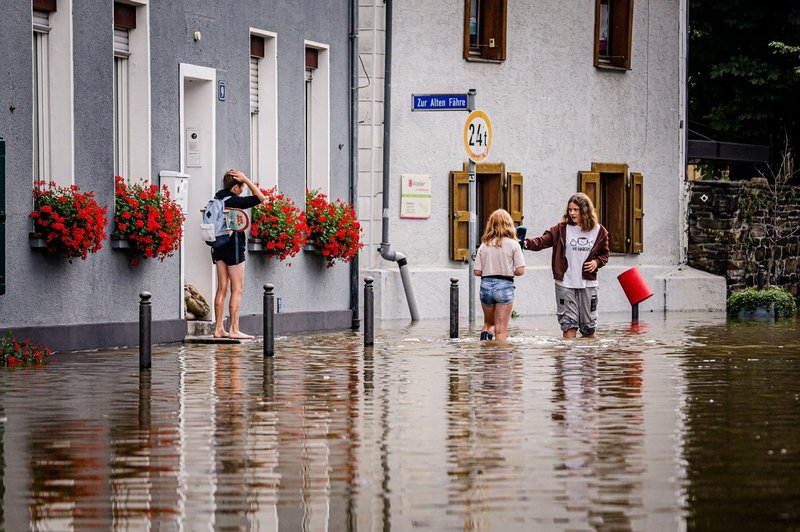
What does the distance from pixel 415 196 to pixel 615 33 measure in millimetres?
6549

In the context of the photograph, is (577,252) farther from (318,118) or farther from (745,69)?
(745,69)

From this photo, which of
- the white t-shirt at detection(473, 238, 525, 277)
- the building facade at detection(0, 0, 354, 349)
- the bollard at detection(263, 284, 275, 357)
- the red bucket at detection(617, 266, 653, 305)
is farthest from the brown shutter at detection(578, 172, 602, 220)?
the bollard at detection(263, 284, 275, 357)

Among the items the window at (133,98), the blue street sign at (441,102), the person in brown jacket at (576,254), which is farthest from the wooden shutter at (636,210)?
the window at (133,98)

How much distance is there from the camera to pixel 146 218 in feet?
65.6

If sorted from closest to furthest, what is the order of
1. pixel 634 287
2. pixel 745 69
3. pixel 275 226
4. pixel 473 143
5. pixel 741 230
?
pixel 275 226
pixel 473 143
pixel 634 287
pixel 741 230
pixel 745 69

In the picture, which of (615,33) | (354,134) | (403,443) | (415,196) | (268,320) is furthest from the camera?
(615,33)

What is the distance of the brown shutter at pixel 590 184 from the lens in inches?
1299

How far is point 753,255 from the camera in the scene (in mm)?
36250

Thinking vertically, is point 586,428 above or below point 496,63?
below

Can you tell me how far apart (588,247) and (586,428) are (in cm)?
962

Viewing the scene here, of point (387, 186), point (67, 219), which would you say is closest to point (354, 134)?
point (387, 186)

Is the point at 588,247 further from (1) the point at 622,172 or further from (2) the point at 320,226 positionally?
(1) the point at 622,172

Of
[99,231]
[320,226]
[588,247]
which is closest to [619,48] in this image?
[320,226]

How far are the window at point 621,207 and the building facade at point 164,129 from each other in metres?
9.25
